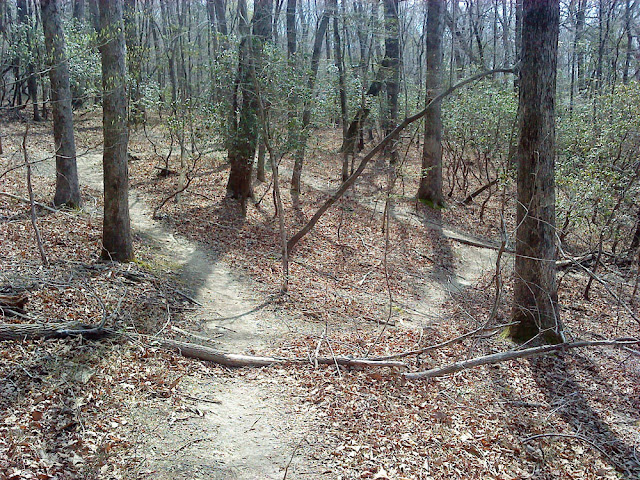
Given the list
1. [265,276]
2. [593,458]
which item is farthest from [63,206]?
[593,458]

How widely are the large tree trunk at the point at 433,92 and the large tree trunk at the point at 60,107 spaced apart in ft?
32.6

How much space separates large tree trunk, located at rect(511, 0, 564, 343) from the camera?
7.45m

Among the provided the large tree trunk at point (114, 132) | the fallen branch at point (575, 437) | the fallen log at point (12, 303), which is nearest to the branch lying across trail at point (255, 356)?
the fallen log at point (12, 303)

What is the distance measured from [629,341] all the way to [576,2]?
27.0 m

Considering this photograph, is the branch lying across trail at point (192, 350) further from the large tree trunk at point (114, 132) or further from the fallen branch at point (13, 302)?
the large tree trunk at point (114, 132)

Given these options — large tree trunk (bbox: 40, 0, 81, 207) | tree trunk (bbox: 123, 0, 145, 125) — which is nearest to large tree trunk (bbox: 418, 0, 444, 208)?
tree trunk (bbox: 123, 0, 145, 125)

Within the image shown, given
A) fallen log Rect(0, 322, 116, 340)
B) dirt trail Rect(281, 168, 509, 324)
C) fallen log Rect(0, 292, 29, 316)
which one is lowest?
dirt trail Rect(281, 168, 509, 324)

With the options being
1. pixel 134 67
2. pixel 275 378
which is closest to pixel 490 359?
pixel 275 378

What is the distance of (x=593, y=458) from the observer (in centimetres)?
561

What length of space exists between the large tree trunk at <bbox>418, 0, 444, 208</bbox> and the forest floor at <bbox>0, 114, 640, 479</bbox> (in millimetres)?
5512

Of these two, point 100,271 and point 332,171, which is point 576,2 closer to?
point 332,171

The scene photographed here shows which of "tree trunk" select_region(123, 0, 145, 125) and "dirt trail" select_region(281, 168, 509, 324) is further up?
"tree trunk" select_region(123, 0, 145, 125)

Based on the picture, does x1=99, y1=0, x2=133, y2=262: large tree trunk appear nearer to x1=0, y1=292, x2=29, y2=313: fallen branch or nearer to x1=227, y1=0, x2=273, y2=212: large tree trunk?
x1=0, y1=292, x2=29, y2=313: fallen branch

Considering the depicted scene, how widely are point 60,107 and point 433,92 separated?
10.5 meters
